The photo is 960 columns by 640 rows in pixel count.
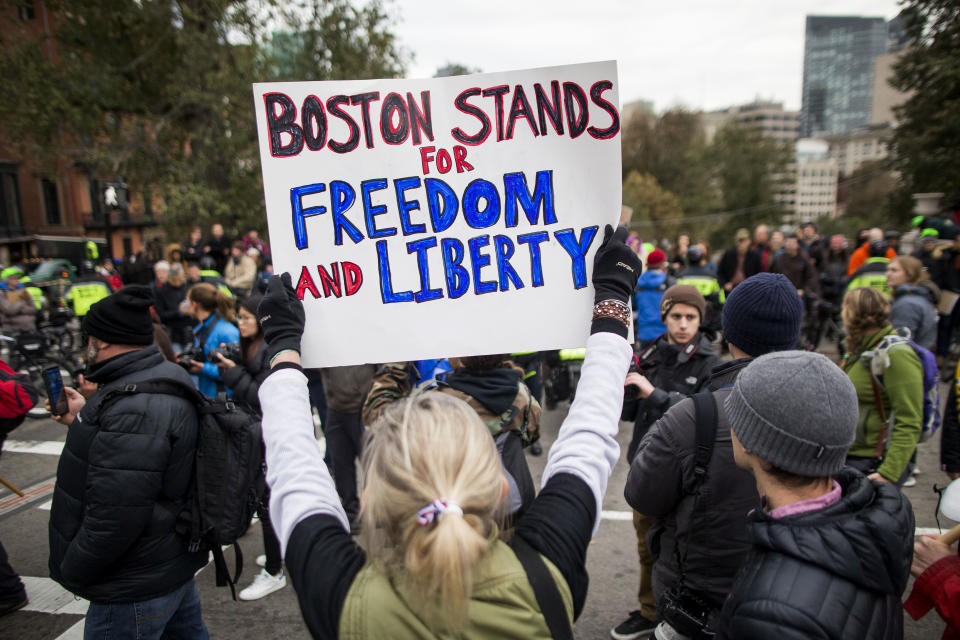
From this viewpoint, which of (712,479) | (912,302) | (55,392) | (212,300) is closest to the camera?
(712,479)

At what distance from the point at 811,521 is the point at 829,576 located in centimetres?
12

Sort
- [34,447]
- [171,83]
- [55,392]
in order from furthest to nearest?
[171,83], [34,447], [55,392]

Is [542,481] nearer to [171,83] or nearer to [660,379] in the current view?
[660,379]

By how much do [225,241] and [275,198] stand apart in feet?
39.1

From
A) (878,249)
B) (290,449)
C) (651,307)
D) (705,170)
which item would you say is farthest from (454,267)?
(705,170)

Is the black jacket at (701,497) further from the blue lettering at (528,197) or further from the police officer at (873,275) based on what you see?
the police officer at (873,275)

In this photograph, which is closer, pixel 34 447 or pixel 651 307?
pixel 34 447

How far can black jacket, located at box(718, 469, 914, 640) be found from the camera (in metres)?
1.29

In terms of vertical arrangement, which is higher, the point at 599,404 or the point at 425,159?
the point at 425,159

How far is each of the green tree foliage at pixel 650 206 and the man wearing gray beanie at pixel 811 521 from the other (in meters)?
40.6

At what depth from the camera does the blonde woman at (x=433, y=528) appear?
104 cm

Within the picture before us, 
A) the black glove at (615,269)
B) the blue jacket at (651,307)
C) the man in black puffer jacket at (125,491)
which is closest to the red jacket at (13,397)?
the man in black puffer jacket at (125,491)

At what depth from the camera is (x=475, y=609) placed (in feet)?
3.46

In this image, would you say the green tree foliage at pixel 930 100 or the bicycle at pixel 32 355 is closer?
the bicycle at pixel 32 355
